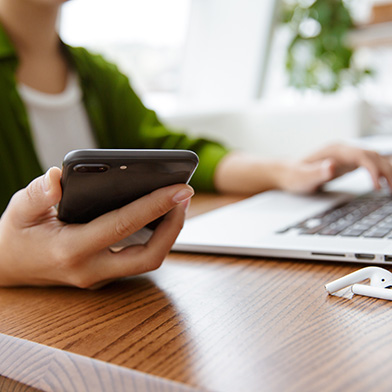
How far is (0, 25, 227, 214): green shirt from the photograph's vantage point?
2.82 ft

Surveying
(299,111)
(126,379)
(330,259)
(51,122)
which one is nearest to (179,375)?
(126,379)

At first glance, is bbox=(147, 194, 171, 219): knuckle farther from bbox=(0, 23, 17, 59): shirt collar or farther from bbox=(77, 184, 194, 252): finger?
bbox=(0, 23, 17, 59): shirt collar

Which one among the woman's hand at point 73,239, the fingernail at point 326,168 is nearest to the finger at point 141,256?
the woman's hand at point 73,239

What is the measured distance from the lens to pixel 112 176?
384 mm

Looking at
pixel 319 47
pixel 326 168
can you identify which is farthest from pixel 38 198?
pixel 319 47

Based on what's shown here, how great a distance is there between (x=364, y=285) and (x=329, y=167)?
1.58 feet

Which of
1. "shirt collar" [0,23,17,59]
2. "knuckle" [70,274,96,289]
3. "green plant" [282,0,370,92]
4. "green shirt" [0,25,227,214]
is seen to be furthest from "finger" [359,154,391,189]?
"green plant" [282,0,370,92]

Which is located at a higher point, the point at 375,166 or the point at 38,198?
the point at 38,198

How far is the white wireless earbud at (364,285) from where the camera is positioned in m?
0.38

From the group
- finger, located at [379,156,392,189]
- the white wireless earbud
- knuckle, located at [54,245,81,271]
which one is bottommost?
finger, located at [379,156,392,189]

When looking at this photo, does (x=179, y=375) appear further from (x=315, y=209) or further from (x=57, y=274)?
(x=315, y=209)

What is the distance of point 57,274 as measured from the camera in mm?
441

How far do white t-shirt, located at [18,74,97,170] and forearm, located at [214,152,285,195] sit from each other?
0.92 ft

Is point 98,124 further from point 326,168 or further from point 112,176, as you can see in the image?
point 112,176
